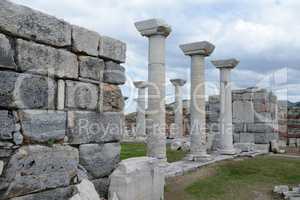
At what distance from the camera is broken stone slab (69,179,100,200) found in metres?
4.82

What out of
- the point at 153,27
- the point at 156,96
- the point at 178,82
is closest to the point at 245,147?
the point at 156,96

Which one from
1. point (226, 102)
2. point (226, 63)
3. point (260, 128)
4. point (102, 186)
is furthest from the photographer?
point (260, 128)

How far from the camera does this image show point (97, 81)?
18.3ft

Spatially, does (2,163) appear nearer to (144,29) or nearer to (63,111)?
(63,111)

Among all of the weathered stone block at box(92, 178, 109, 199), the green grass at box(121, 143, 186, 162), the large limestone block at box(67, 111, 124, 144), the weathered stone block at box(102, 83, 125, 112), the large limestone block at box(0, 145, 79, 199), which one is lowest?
the green grass at box(121, 143, 186, 162)

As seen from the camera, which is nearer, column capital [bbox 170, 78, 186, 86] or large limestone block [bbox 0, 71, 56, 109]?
large limestone block [bbox 0, 71, 56, 109]

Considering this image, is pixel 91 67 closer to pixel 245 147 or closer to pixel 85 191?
pixel 85 191

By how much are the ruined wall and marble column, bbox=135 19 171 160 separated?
8553 mm

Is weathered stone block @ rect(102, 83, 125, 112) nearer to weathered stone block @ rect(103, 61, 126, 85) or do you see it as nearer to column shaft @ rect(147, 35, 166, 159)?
weathered stone block @ rect(103, 61, 126, 85)

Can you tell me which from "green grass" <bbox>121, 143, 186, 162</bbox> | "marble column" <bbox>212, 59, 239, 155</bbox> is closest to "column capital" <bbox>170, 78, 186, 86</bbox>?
"green grass" <bbox>121, 143, 186, 162</bbox>

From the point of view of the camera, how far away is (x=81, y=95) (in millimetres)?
5273

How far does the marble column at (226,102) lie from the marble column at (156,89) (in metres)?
5.36

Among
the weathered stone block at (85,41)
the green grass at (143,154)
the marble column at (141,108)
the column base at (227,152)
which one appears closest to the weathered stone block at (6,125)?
the weathered stone block at (85,41)

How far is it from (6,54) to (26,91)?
54 cm
